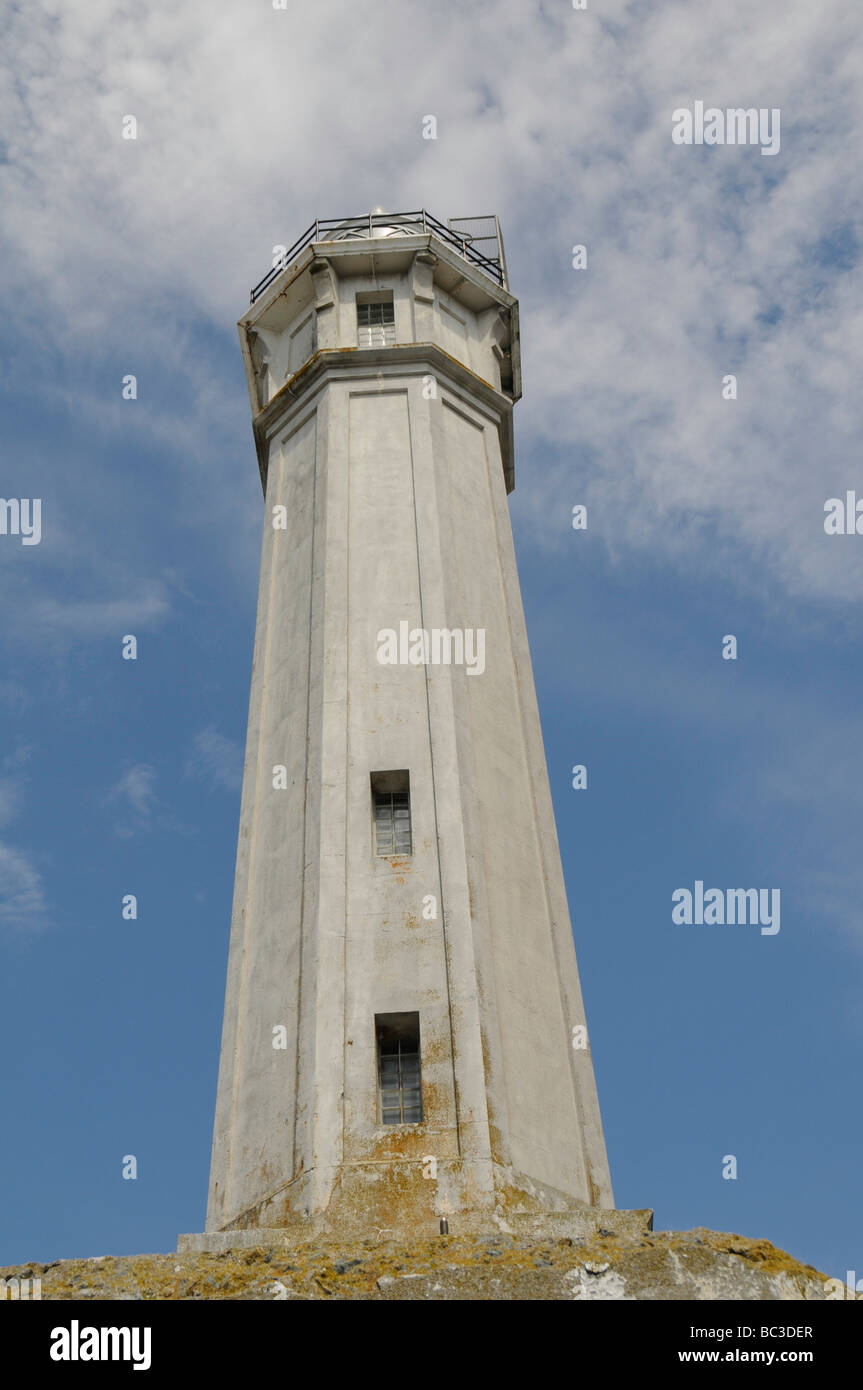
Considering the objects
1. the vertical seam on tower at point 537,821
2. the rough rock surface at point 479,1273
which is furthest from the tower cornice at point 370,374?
the rough rock surface at point 479,1273

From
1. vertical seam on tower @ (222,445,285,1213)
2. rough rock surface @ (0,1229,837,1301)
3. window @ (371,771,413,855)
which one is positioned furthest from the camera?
window @ (371,771,413,855)

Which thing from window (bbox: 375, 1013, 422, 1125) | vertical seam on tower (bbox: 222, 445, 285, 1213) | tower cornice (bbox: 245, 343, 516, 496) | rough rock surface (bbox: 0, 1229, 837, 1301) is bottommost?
rough rock surface (bbox: 0, 1229, 837, 1301)

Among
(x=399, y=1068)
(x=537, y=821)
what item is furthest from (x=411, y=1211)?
(x=537, y=821)

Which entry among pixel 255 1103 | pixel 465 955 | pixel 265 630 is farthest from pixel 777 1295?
pixel 265 630

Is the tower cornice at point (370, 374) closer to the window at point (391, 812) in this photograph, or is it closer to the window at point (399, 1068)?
the window at point (391, 812)

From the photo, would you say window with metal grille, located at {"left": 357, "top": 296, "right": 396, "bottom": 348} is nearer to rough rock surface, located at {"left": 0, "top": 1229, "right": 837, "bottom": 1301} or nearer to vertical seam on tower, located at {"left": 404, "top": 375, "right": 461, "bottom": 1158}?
vertical seam on tower, located at {"left": 404, "top": 375, "right": 461, "bottom": 1158}

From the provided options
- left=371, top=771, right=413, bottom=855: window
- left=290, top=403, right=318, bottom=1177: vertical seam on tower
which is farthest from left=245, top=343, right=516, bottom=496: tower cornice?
left=371, top=771, right=413, bottom=855: window

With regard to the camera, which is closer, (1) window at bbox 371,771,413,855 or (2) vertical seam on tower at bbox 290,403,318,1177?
(2) vertical seam on tower at bbox 290,403,318,1177
